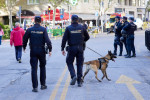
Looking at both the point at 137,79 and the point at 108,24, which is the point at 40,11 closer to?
the point at 108,24

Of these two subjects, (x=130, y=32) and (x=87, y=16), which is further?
(x=87, y=16)

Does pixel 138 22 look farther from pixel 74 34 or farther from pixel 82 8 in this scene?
pixel 74 34

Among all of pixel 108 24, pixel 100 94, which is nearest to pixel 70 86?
pixel 100 94

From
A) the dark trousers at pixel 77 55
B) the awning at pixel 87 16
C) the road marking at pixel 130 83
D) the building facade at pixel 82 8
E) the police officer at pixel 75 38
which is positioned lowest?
the road marking at pixel 130 83

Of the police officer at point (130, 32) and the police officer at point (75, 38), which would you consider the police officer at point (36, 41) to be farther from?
the police officer at point (130, 32)

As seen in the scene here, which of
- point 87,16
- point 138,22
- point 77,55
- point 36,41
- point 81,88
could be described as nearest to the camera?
point 36,41

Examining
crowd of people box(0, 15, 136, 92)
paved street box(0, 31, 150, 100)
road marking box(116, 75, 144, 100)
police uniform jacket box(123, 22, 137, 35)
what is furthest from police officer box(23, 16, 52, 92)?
police uniform jacket box(123, 22, 137, 35)

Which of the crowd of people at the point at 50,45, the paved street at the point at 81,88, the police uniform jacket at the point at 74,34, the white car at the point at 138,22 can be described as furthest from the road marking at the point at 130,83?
the white car at the point at 138,22

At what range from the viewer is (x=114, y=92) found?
8.42 m

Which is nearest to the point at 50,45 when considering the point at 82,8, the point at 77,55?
the point at 77,55

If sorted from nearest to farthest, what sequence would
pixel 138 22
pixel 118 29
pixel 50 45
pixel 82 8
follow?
pixel 50 45
pixel 118 29
pixel 138 22
pixel 82 8

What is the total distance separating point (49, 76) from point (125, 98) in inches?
154

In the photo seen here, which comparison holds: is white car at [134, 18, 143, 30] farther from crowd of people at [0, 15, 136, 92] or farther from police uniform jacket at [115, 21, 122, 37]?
crowd of people at [0, 15, 136, 92]

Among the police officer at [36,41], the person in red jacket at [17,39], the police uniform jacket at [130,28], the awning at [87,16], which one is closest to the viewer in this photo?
the police officer at [36,41]
